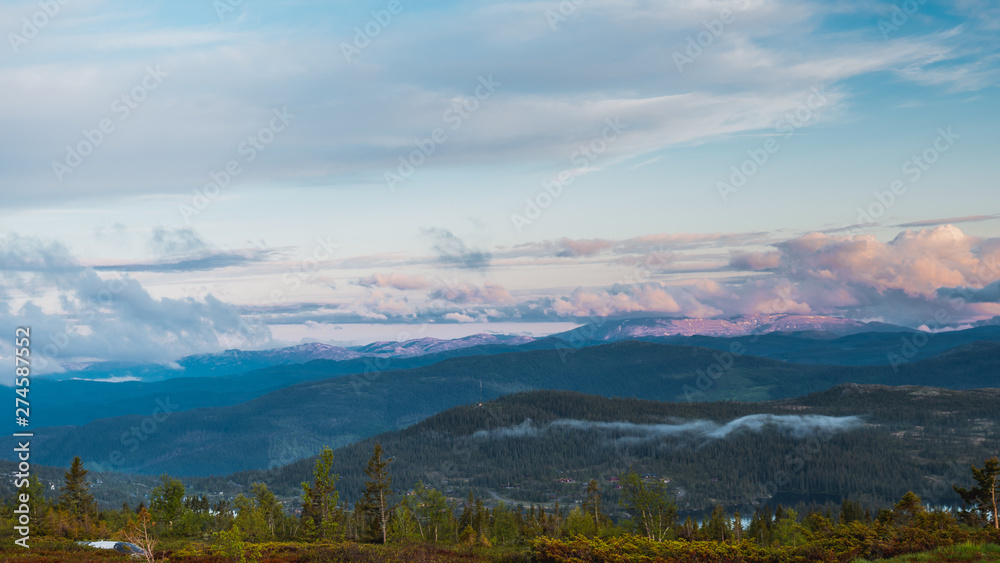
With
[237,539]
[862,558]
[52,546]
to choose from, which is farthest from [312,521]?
[862,558]

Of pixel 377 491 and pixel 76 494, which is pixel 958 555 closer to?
pixel 377 491

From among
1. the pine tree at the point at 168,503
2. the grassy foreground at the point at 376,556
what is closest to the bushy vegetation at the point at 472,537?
the grassy foreground at the point at 376,556

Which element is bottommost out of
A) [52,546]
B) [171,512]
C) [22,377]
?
[171,512]

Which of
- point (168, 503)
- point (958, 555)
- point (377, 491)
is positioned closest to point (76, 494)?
point (168, 503)

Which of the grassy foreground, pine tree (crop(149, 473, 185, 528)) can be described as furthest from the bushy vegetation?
pine tree (crop(149, 473, 185, 528))

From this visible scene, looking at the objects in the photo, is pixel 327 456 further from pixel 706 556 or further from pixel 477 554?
pixel 706 556

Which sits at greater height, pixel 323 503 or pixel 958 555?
pixel 958 555

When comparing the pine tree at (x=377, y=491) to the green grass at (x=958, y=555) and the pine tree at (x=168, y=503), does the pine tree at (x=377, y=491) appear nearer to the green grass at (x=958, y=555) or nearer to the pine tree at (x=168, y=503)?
the pine tree at (x=168, y=503)

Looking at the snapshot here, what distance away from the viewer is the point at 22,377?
202 ft

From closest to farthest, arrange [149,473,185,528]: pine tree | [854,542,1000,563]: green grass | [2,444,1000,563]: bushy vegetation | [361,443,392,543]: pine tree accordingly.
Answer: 1. [854,542,1000,563]: green grass
2. [2,444,1000,563]: bushy vegetation
3. [361,443,392,543]: pine tree
4. [149,473,185,528]: pine tree

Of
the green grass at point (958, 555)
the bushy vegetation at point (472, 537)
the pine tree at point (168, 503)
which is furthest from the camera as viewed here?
the pine tree at point (168, 503)

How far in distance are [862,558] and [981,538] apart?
7993mm

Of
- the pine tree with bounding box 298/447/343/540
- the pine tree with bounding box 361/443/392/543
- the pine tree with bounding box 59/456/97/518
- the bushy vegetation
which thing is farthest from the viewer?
the pine tree with bounding box 59/456/97/518

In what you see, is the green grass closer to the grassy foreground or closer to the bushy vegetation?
the grassy foreground
